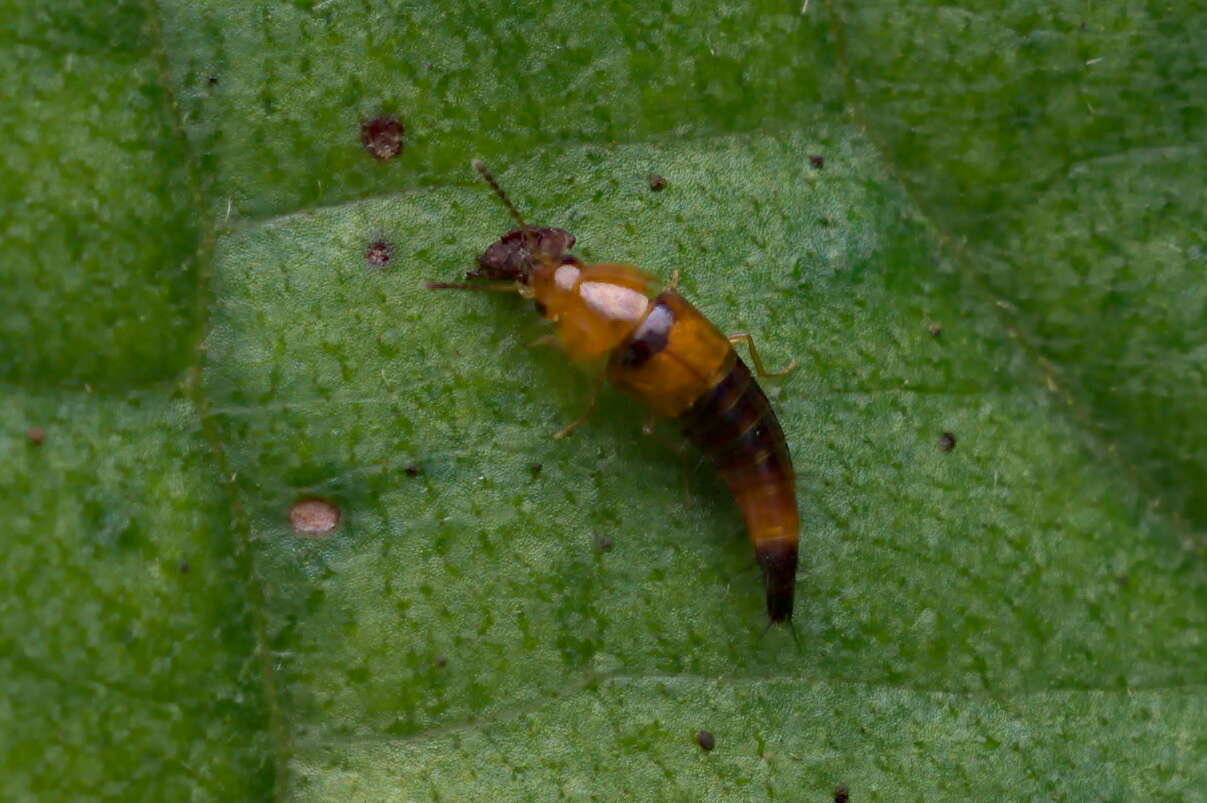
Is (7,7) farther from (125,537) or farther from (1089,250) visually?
(1089,250)

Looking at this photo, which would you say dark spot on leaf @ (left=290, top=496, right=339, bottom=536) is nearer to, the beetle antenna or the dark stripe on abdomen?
the beetle antenna

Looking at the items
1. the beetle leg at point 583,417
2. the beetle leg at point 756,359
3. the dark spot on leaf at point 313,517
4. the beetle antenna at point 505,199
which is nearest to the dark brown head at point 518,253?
the beetle antenna at point 505,199

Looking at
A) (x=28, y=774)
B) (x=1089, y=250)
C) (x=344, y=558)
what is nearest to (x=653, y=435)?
(x=344, y=558)

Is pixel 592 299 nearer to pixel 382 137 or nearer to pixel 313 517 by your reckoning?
pixel 382 137

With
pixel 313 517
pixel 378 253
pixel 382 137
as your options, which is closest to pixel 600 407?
pixel 378 253

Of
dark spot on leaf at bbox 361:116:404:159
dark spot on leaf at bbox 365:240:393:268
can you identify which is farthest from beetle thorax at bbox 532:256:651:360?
dark spot on leaf at bbox 361:116:404:159
